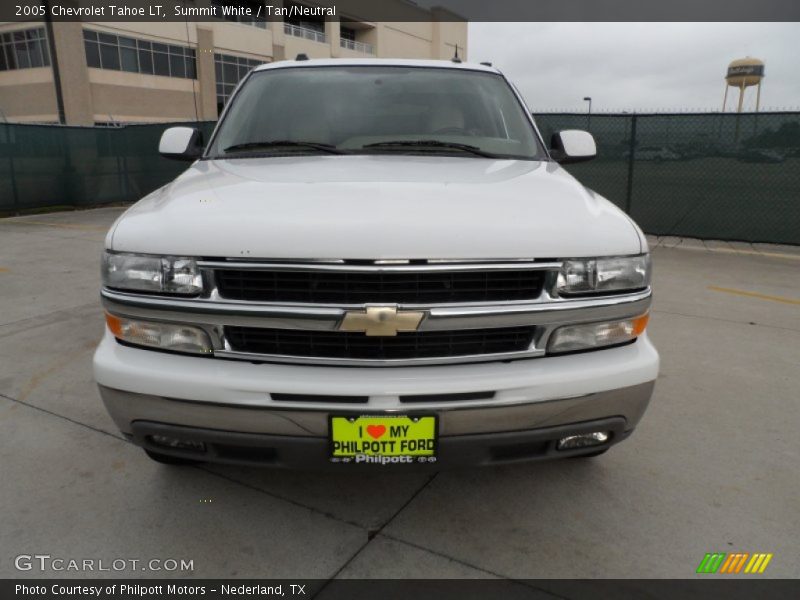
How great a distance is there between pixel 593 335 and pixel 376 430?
2.66 feet

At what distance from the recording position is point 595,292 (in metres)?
2.10

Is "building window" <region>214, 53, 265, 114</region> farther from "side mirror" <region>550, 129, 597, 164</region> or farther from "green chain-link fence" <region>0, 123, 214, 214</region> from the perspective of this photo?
"side mirror" <region>550, 129, 597, 164</region>

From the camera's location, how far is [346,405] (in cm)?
194

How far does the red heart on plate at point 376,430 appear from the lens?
1.95 m

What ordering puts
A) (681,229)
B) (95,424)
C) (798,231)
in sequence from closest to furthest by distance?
(95,424) → (798,231) → (681,229)

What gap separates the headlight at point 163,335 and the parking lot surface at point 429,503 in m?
0.78

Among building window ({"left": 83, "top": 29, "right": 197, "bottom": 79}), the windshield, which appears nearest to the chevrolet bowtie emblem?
the windshield

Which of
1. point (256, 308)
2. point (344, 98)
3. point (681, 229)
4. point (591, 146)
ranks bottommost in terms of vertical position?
point (681, 229)

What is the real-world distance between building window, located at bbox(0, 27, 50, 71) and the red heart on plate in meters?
37.0

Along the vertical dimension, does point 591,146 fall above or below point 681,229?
above

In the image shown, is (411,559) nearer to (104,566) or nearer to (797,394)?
(104,566)

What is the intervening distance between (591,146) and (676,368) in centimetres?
159

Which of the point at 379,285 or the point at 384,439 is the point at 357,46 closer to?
the point at 379,285
